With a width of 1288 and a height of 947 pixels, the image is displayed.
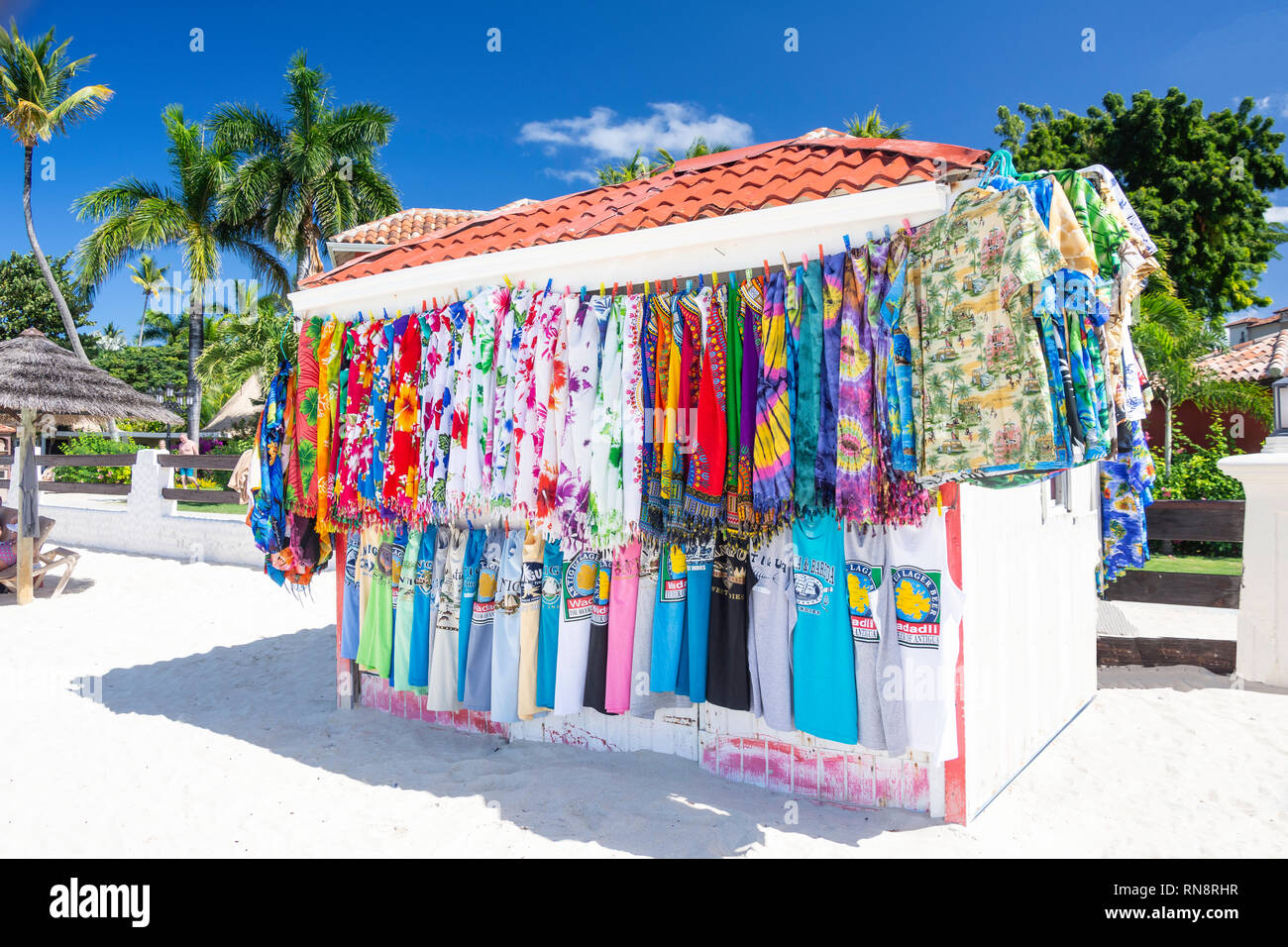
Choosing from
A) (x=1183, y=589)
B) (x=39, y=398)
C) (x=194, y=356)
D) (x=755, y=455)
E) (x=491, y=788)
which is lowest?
(x=491, y=788)

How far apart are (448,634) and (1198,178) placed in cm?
2171

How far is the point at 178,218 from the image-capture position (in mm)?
19719

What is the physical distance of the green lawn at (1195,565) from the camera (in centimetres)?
1071

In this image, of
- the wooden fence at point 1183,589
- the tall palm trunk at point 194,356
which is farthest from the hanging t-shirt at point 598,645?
the tall palm trunk at point 194,356

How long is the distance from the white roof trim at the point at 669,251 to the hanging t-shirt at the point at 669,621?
1311 millimetres

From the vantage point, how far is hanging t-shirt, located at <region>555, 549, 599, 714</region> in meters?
3.60

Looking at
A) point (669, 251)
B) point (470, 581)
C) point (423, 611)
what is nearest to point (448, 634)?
point (423, 611)

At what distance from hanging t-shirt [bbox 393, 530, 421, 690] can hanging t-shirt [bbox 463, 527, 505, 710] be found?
447 millimetres

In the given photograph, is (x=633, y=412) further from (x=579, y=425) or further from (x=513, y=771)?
(x=513, y=771)

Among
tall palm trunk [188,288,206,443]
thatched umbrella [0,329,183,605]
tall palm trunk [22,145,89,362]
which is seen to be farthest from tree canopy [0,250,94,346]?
thatched umbrella [0,329,183,605]

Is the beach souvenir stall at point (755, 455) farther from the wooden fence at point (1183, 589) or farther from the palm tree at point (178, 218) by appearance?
the palm tree at point (178, 218)

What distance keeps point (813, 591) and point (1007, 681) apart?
1172 millimetres

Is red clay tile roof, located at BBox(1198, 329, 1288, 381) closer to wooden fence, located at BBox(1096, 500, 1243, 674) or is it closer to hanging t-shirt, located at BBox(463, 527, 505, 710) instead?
wooden fence, located at BBox(1096, 500, 1243, 674)
